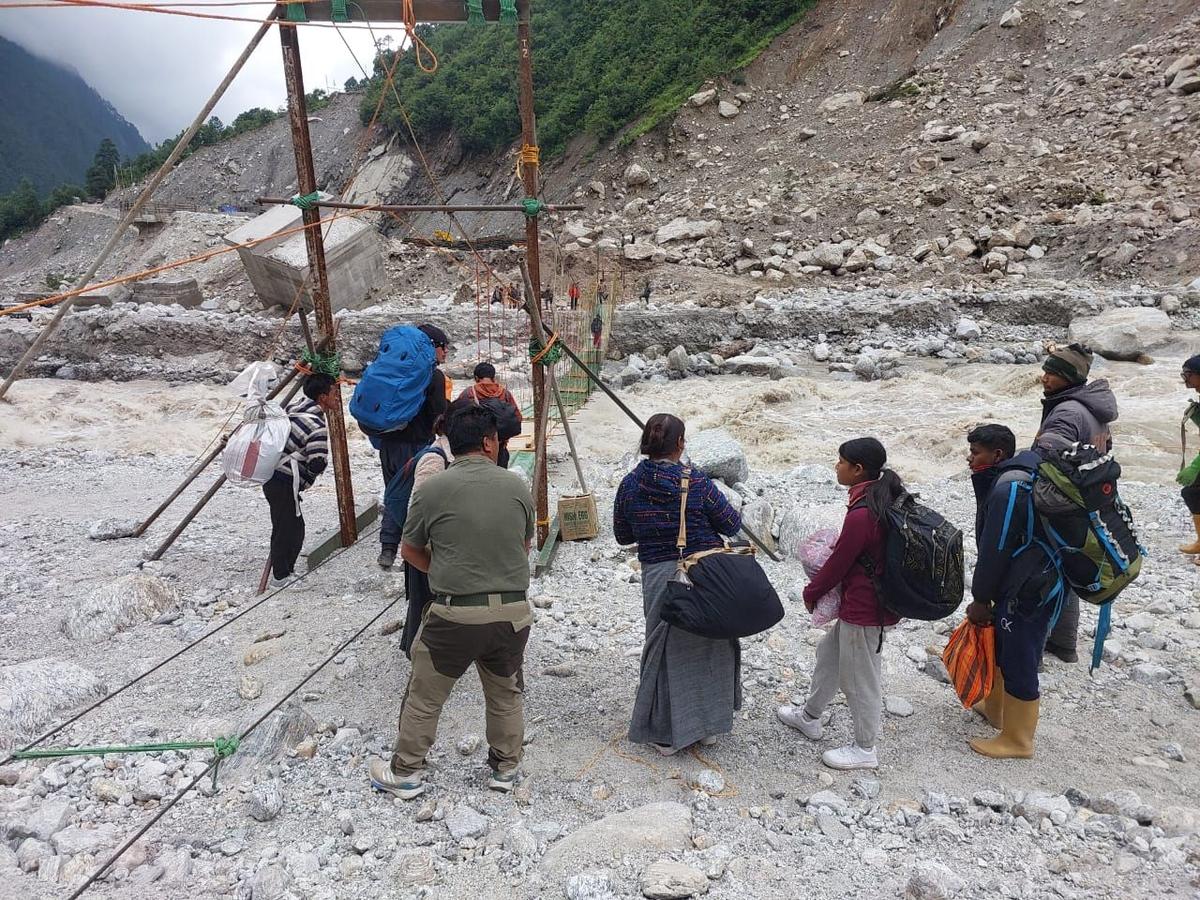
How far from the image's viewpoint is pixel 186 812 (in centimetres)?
269

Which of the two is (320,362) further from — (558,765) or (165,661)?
(558,765)

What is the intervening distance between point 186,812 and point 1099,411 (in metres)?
4.06

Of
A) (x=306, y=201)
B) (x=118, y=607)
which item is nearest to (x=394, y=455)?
(x=306, y=201)

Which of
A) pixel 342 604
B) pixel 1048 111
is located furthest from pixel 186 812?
pixel 1048 111

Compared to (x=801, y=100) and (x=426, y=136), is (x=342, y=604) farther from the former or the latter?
(x=426, y=136)

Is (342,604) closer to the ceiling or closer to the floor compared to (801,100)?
closer to the floor

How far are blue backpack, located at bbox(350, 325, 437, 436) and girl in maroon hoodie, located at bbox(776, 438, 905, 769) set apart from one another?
2314mm

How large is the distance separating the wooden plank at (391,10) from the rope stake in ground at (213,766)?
338 centimetres

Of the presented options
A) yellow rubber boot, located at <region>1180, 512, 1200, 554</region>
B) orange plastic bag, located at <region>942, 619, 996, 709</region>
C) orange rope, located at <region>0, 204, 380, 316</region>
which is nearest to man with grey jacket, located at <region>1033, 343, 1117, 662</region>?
orange plastic bag, located at <region>942, 619, 996, 709</region>

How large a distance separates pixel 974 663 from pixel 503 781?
6.13 feet

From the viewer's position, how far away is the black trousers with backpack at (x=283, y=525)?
171 inches

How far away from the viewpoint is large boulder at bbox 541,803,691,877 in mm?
2424

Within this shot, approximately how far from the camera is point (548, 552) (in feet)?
15.9

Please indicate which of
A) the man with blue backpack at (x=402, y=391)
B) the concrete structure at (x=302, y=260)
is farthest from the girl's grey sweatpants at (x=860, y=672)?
the concrete structure at (x=302, y=260)
